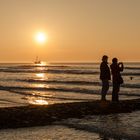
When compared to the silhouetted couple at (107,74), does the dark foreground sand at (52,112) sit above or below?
below

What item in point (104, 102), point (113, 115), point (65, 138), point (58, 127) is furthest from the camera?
point (104, 102)

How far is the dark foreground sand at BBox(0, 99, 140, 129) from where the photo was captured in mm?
13086

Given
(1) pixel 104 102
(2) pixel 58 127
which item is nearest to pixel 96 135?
(2) pixel 58 127

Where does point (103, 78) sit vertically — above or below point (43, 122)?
above

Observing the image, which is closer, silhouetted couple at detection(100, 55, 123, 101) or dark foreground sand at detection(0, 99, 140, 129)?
dark foreground sand at detection(0, 99, 140, 129)

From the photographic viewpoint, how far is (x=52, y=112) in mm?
14391

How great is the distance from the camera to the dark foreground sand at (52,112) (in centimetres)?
1309

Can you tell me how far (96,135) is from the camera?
11.5 meters

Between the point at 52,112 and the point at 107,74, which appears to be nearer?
the point at 52,112

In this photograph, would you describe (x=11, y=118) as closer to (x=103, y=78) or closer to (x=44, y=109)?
(x=44, y=109)

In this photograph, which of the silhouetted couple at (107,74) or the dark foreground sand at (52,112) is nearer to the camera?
the dark foreground sand at (52,112)

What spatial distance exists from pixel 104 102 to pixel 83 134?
4.58 m

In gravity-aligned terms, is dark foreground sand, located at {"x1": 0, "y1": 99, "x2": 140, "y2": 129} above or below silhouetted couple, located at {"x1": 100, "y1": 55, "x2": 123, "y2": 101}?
below

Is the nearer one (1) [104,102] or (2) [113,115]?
(2) [113,115]
